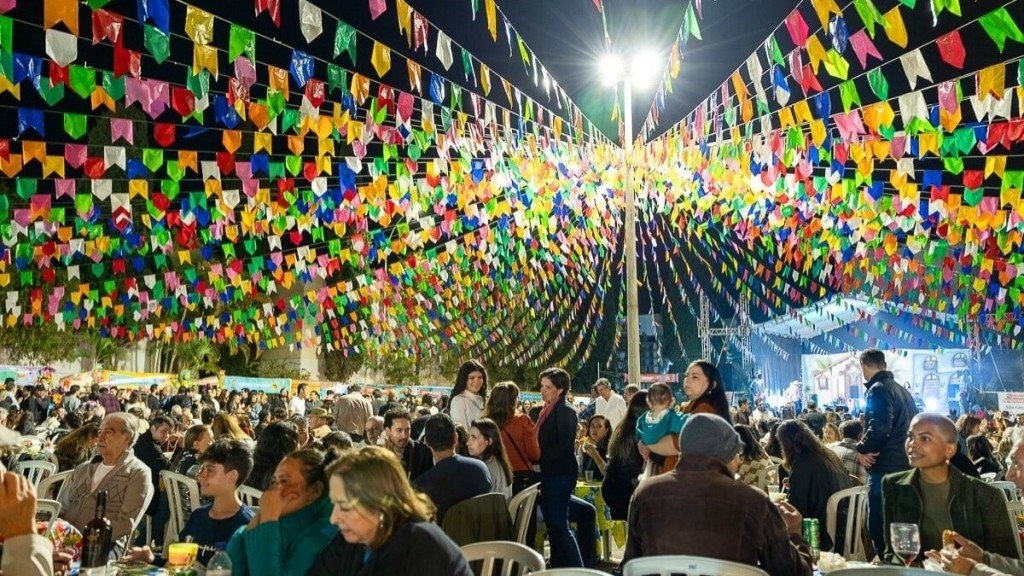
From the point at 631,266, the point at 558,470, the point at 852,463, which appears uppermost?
the point at 631,266

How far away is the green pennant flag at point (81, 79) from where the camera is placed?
6.79 meters

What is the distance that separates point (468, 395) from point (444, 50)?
9.65 ft

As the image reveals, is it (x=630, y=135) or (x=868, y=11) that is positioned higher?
(x=630, y=135)

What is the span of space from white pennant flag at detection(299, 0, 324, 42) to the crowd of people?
2922 mm

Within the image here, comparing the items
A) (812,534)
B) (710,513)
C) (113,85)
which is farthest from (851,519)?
(113,85)

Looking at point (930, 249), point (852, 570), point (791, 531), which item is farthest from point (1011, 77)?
point (852, 570)

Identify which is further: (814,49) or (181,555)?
(814,49)

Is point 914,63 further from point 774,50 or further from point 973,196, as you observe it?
point 973,196

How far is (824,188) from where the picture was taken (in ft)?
36.2

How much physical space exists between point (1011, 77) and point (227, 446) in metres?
9.81

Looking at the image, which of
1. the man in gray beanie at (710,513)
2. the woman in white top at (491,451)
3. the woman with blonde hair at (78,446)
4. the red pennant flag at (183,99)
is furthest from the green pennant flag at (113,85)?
the man in gray beanie at (710,513)

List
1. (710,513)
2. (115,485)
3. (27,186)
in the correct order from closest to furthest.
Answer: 1. (710,513)
2. (115,485)
3. (27,186)

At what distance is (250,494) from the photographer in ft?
16.1

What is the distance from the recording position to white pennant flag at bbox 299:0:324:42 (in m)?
5.89
